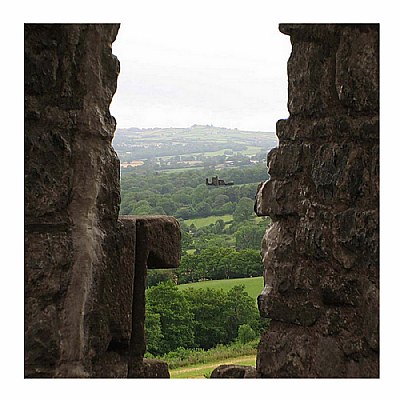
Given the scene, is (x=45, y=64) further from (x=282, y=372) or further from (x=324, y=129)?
(x=282, y=372)

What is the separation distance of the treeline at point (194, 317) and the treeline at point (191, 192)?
0.50 metres

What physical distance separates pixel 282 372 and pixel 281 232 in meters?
0.50

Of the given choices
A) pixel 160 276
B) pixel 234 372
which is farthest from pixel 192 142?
pixel 234 372

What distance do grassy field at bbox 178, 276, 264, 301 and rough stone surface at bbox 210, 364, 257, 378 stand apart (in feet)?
3.63

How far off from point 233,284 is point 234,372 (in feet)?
4.25

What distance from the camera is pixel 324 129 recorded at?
2.27 meters

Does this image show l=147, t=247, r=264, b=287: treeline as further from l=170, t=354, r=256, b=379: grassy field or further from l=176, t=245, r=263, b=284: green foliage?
l=170, t=354, r=256, b=379: grassy field

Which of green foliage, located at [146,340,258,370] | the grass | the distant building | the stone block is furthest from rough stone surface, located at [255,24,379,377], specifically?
the grass

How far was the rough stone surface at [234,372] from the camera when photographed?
7.97 feet

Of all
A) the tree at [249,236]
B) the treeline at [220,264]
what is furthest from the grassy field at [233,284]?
the tree at [249,236]

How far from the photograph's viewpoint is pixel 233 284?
373cm

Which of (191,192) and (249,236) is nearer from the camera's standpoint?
(249,236)

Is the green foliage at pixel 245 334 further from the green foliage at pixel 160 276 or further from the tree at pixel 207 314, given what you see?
the green foliage at pixel 160 276

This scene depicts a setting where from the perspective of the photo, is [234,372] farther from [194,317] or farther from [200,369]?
[194,317]
